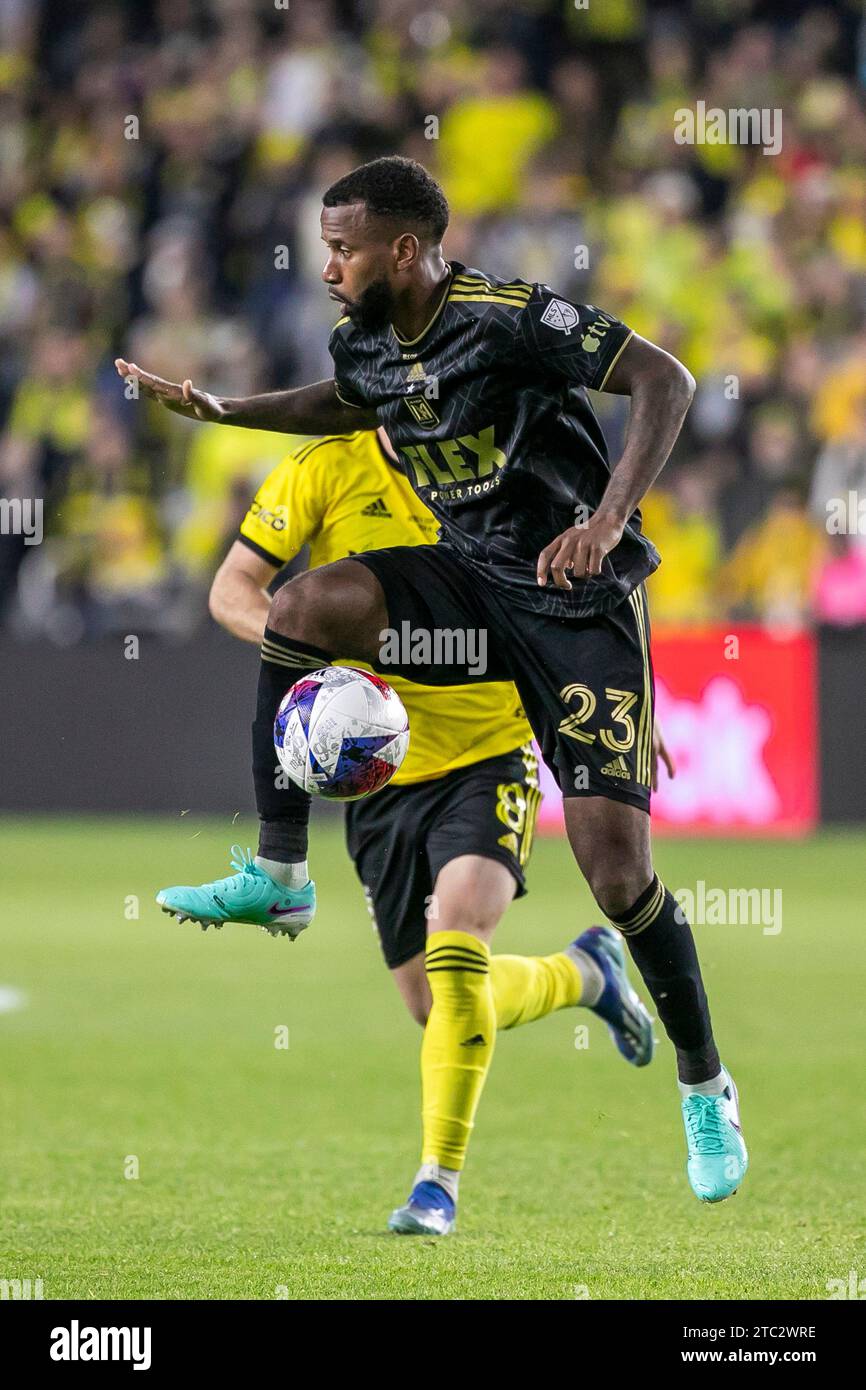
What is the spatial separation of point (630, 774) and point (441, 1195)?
1.23 meters

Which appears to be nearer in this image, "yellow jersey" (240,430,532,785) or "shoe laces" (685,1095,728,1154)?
Answer: "shoe laces" (685,1095,728,1154)

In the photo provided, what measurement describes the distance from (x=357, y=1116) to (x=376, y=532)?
204 centimetres

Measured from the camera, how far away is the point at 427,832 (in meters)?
5.88

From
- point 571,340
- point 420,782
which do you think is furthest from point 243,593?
point 571,340

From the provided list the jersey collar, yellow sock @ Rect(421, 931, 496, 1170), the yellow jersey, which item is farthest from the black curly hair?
yellow sock @ Rect(421, 931, 496, 1170)

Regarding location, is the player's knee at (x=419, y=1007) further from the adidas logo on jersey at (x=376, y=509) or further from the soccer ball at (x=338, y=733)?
the adidas logo on jersey at (x=376, y=509)

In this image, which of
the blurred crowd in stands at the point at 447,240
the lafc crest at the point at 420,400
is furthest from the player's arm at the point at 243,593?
the blurred crowd in stands at the point at 447,240

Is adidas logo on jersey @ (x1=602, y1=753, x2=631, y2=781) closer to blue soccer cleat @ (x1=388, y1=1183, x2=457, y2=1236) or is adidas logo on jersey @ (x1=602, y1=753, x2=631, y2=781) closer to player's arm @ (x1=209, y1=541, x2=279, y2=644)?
blue soccer cleat @ (x1=388, y1=1183, x2=457, y2=1236)

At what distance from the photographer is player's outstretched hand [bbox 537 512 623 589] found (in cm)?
456

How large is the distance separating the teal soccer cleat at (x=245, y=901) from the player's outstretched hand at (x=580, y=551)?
3.36 feet

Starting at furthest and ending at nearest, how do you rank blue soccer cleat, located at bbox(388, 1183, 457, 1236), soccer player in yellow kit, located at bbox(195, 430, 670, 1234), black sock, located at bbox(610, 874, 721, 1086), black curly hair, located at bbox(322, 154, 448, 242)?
soccer player in yellow kit, located at bbox(195, 430, 670, 1234) < blue soccer cleat, located at bbox(388, 1183, 457, 1236) < black sock, located at bbox(610, 874, 721, 1086) < black curly hair, located at bbox(322, 154, 448, 242)

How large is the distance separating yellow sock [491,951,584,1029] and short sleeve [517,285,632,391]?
1957 mm

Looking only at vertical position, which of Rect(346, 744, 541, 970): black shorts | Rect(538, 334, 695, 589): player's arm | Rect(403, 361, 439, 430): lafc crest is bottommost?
Rect(346, 744, 541, 970): black shorts

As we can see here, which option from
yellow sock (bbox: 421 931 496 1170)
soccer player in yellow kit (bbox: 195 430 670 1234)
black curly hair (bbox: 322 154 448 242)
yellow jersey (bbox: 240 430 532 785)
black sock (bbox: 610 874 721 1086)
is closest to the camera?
black curly hair (bbox: 322 154 448 242)
